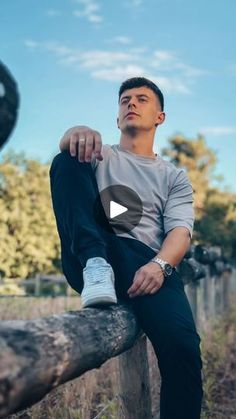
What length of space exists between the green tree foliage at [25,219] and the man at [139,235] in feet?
39.5

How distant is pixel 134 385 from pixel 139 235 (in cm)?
68

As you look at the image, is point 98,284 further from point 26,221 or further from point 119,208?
point 26,221

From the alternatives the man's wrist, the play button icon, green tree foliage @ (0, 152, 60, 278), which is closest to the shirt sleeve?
the play button icon

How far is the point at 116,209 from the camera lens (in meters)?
2.55

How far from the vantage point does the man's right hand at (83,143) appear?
231 centimetres

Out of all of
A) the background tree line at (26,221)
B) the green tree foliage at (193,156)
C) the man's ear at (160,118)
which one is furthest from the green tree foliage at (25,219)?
the green tree foliage at (193,156)

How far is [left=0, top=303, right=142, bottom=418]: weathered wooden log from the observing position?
1.15 meters

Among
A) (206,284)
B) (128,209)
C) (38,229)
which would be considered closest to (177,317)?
(128,209)

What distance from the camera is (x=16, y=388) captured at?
1.15m

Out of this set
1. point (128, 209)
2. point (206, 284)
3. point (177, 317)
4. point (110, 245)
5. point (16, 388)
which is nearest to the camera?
point (16, 388)

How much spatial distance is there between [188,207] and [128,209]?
0.94ft

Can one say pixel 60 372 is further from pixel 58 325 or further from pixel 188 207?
pixel 188 207

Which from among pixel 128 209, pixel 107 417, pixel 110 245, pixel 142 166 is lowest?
pixel 107 417

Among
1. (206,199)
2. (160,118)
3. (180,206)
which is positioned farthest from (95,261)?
(206,199)
